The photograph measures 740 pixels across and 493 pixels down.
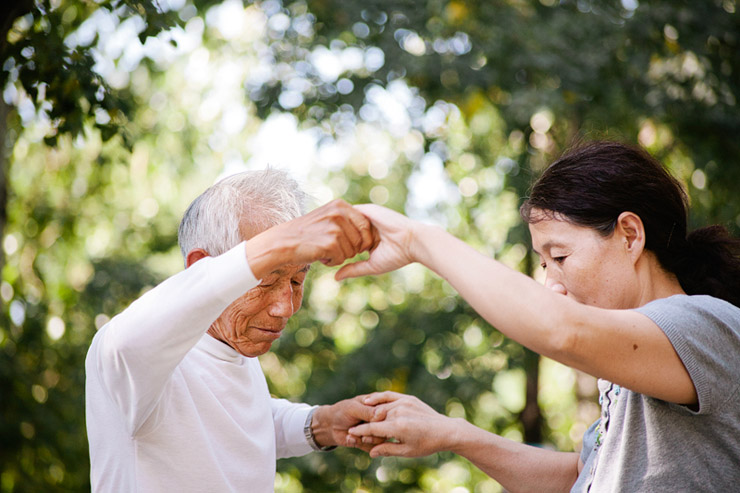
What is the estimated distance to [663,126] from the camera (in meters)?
5.87

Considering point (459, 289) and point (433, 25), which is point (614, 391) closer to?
point (459, 289)

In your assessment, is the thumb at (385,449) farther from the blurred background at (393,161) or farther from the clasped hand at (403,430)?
the blurred background at (393,161)

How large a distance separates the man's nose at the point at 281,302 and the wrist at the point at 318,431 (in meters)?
0.53

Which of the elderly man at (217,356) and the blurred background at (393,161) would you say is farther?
the blurred background at (393,161)

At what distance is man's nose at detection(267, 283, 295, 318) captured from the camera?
225 cm

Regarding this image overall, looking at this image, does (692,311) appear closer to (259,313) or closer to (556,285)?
(556,285)

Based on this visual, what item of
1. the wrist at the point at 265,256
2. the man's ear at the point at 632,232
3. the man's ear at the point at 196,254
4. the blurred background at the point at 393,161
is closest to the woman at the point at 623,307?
the man's ear at the point at 632,232

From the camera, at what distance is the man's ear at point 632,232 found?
6.30ft

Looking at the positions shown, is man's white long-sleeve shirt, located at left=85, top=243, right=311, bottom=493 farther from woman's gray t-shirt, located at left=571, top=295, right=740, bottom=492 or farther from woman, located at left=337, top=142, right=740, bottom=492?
woman's gray t-shirt, located at left=571, top=295, right=740, bottom=492

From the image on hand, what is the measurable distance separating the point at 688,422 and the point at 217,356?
4.39 ft

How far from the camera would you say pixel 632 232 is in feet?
6.34

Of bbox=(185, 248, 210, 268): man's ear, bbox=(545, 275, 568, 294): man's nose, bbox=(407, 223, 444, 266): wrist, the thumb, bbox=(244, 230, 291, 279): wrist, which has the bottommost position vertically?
the thumb

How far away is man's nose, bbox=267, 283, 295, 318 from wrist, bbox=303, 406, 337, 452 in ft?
1.74

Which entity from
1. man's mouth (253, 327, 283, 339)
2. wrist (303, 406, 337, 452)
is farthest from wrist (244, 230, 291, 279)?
wrist (303, 406, 337, 452)
